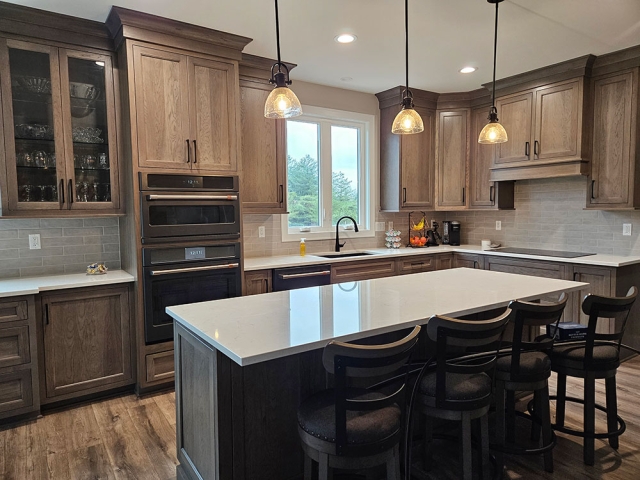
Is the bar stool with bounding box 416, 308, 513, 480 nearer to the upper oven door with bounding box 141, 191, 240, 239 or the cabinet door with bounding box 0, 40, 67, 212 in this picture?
the upper oven door with bounding box 141, 191, 240, 239

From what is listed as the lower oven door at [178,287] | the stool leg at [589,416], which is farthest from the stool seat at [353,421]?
the lower oven door at [178,287]

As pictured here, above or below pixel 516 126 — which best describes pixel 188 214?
below

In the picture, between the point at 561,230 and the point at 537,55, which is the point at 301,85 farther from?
the point at 561,230

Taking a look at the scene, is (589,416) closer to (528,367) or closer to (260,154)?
(528,367)

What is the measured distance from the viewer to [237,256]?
133 inches

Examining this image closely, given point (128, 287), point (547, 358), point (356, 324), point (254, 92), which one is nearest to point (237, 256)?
point (128, 287)

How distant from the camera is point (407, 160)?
15.8 ft

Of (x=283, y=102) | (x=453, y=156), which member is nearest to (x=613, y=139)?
(x=453, y=156)

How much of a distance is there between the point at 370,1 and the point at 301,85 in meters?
1.75

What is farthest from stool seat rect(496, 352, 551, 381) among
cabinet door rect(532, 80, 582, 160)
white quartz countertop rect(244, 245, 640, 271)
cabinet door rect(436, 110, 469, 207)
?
cabinet door rect(436, 110, 469, 207)

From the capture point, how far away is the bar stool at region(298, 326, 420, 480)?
1358 millimetres

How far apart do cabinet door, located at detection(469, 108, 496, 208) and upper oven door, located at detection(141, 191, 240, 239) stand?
295 cm

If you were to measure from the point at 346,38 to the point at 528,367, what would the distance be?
8.66 ft

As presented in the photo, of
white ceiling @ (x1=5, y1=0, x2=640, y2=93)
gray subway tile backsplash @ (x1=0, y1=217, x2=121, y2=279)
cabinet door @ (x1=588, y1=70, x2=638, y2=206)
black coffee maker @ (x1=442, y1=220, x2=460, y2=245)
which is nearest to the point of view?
white ceiling @ (x1=5, y1=0, x2=640, y2=93)
